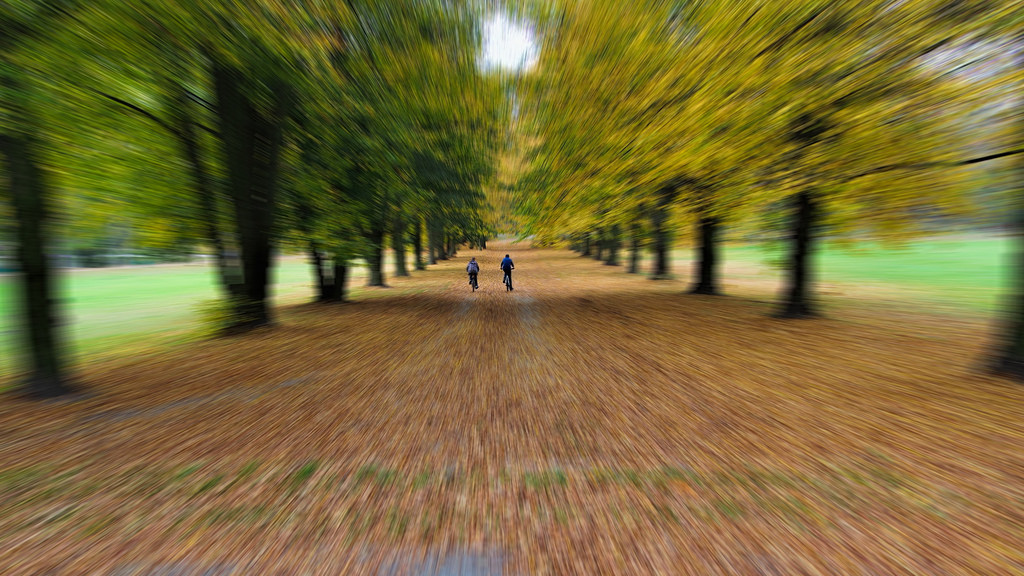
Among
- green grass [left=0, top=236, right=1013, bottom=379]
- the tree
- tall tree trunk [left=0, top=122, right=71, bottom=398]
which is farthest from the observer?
green grass [left=0, top=236, right=1013, bottom=379]

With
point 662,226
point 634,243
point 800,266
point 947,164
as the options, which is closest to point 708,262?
point 662,226

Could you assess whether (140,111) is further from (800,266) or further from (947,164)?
(800,266)

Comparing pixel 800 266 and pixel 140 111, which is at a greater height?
pixel 140 111

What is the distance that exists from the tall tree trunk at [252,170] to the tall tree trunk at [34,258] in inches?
143

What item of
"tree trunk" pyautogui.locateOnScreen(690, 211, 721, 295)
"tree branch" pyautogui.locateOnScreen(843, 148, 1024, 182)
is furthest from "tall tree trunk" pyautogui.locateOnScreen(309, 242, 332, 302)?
"tree branch" pyautogui.locateOnScreen(843, 148, 1024, 182)

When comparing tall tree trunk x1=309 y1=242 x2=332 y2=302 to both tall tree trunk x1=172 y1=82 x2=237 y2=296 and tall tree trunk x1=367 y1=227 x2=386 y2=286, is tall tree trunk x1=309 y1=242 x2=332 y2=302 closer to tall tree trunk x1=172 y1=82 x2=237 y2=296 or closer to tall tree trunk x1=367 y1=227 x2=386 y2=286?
tall tree trunk x1=367 y1=227 x2=386 y2=286

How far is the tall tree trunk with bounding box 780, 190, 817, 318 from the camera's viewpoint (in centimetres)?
1023

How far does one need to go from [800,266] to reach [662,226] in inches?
239

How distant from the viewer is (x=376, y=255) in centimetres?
1545

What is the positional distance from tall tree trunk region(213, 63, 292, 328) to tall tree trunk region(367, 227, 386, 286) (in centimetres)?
412

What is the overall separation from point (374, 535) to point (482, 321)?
8.19m

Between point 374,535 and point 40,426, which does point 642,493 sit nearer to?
point 374,535

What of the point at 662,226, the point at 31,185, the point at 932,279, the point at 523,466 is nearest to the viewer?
the point at 523,466

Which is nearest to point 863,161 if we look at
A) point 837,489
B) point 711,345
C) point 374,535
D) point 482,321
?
point 711,345
